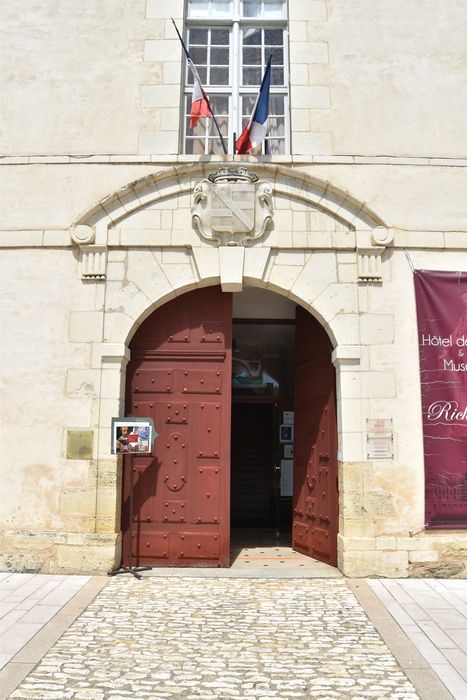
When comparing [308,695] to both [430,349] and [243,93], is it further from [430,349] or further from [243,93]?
[243,93]

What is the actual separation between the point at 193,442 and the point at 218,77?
13.5 ft

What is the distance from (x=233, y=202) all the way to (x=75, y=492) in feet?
10.6

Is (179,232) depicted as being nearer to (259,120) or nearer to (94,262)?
(94,262)

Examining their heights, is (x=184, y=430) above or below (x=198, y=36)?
below

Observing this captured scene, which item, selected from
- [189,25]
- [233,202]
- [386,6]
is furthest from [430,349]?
[189,25]

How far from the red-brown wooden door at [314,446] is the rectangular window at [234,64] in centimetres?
216

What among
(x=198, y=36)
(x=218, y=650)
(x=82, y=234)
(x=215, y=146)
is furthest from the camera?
(x=198, y=36)

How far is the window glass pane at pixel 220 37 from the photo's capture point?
20.9ft

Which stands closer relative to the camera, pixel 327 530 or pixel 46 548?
pixel 46 548

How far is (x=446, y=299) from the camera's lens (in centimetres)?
548

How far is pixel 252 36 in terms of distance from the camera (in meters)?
6.37

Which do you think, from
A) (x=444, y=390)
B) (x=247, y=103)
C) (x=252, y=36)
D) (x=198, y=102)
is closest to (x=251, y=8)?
(x=252, y=36)

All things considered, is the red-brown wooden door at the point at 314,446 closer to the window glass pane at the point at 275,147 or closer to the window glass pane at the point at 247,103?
the window glass pane at the point at 275,147

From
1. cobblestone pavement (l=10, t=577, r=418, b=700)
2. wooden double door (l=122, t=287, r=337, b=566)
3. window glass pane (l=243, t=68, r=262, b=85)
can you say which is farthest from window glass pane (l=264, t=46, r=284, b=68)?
cobblestone pavement (l=10, t=577, r=418, b=700)
